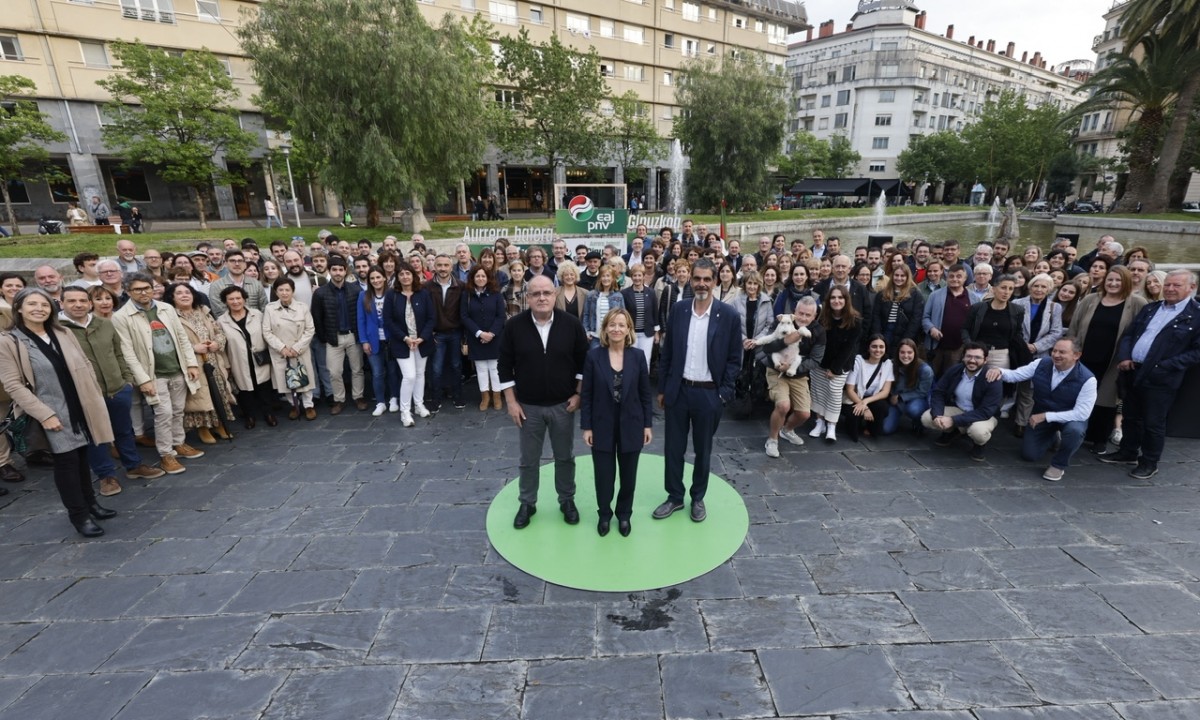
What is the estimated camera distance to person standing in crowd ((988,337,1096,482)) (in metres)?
4.88

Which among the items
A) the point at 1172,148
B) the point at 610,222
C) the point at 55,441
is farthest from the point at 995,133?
the point at 55,441

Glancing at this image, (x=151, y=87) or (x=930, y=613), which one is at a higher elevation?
(x=151, y=87)

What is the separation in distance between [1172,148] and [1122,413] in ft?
99.6

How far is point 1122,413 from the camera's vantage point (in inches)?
205

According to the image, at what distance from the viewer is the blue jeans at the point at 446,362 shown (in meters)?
6.73

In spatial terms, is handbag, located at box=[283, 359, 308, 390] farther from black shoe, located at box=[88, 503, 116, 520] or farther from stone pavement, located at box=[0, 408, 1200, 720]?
black shoe, located at box=[88, 503, 116, 520]

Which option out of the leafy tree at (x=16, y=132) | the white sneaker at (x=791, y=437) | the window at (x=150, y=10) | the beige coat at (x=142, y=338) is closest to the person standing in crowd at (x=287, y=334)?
the beige coat at (x=142, y=338)

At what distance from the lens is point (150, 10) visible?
78.7ft

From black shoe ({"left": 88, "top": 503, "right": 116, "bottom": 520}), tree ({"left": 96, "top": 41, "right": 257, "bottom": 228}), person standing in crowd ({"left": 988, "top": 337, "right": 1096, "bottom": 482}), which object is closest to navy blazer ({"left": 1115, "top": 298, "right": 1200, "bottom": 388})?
person standing in crowd ({"left": 988, "top": 337, "right": 1096, "bottom": 482})

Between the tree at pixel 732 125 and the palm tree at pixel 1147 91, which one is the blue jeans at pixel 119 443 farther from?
the palm tree at pixel 1147 91

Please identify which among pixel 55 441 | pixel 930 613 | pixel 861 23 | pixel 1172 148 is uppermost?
pixel 861 23

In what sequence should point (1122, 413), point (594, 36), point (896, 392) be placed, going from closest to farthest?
1. point (1122, 413)
2. point (896, 392)
3. point (594, 36)

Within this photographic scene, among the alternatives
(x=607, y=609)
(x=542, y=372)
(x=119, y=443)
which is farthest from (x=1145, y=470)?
(x=119, y=443)

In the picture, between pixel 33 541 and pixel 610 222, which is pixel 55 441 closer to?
pixel 33 541
